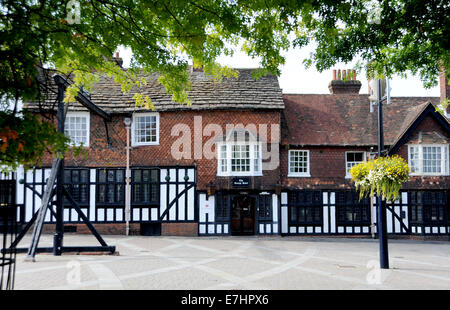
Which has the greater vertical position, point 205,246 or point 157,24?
point 157,24

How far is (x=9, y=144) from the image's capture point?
3699 mm

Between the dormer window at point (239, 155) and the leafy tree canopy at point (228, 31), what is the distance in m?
12.2

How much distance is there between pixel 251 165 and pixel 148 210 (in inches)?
235

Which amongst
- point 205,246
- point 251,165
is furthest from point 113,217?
point 251,165

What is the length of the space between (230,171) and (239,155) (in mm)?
→ 1007

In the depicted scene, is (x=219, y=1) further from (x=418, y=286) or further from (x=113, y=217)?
(x=113, y=217)

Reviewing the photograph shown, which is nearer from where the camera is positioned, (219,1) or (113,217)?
(219,1)

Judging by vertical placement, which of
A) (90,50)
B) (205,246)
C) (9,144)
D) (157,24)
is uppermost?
(157,24)

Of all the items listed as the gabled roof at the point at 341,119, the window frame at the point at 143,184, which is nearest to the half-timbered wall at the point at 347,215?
the gabled roof at the point at 341,119

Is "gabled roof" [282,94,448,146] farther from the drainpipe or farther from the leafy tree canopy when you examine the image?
the leafy tree canopy

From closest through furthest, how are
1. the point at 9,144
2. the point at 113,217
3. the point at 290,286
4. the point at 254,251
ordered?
the point at 9,144 → the point at 290,286 → the point at 254,251 → the point at 113,217

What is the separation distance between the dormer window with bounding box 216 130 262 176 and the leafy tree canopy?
40.0ft

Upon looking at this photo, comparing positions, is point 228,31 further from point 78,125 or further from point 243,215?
point 78,125

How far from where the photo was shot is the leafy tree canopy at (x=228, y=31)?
573 cm
